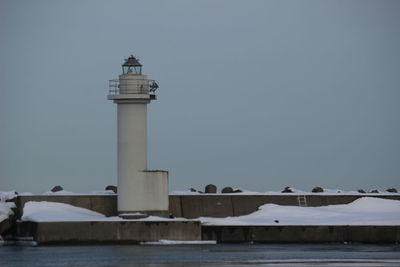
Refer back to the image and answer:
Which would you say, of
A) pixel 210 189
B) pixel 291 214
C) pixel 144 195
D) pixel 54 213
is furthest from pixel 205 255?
pixel 210 189

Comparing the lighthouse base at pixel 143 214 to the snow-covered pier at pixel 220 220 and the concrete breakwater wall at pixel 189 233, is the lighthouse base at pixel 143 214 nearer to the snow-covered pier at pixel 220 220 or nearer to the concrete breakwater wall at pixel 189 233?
the snow-covered pier at pixel 220 220

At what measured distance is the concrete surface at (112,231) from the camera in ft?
189

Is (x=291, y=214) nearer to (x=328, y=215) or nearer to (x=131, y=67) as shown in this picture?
(x=328, y=215)

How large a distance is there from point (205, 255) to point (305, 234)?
315 inches

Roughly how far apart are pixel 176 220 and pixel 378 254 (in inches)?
379

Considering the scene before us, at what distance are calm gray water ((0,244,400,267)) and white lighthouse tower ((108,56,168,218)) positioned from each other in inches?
132

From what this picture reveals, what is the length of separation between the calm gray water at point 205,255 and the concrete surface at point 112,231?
59 centimetres

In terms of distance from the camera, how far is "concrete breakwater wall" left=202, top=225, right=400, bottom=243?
59.2 metres

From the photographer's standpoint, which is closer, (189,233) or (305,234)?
(189,233)

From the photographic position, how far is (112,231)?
2283 inches

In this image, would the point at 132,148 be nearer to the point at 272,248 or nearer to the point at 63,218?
the point at 63,218

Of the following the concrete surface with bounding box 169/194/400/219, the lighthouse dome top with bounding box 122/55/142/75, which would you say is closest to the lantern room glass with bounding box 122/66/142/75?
the lighthouse dome top with bounding box 122/55/142/75

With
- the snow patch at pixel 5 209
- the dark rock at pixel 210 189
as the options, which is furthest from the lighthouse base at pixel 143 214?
the snow patch at pixel 5 209

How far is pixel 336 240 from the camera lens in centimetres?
5966
